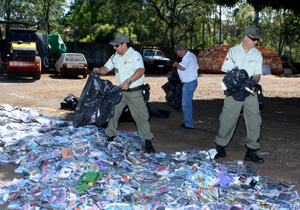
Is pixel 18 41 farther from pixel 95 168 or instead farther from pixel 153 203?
pixel 153 203

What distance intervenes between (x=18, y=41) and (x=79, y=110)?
13.9 m

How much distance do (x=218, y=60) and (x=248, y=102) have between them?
23.1 meters

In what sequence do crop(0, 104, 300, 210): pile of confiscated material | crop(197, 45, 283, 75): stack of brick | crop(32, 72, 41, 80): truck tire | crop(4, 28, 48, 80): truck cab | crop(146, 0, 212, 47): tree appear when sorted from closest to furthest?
crop(0, 104, 300, 210): pile of confiscated material < crop(4, 28, 48, 80): truck cab < crop(32, 72, 41, 80): truck tire < crop(197, 45, 283, 75): stack of brick < crop(146, 0, 212, 47): tree

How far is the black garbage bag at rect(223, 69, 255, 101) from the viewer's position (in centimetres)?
463

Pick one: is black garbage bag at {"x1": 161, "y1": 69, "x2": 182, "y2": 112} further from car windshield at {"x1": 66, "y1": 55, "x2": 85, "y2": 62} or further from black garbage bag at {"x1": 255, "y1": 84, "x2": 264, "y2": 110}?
car windshield at {"x1": 66, "y1": 55, "x2": 85, "y2": 62}

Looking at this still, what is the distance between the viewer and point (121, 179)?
3.87 meters

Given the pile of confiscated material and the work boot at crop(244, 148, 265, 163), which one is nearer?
the pile of confiscated material

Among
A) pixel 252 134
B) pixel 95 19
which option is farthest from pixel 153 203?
pixel 95 19

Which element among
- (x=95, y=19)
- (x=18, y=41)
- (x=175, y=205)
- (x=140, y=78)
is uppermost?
(x=95, y=19)

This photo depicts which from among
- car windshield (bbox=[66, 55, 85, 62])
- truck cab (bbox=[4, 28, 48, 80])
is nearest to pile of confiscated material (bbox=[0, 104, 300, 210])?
truck cab (bbox=[4, 28, 48, 80])

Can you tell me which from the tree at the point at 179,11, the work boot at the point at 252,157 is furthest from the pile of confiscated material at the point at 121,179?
the tree at the point at 179,11

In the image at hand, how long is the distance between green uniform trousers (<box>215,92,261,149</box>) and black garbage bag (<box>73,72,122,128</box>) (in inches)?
71.4

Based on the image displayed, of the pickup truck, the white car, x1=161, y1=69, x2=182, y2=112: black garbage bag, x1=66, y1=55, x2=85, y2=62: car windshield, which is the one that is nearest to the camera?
x1=161, y1=69, x2=182, y2=112: black garbage bag

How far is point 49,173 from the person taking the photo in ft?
13.1
